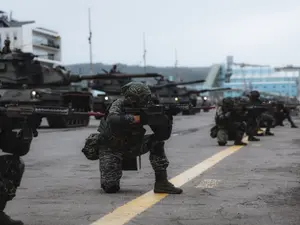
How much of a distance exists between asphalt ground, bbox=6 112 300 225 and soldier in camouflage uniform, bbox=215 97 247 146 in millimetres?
2880

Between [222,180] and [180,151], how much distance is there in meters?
5.16

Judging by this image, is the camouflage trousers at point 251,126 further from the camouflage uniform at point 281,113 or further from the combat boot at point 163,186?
the combat boot at point 163,186

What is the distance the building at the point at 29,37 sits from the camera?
94.6 m

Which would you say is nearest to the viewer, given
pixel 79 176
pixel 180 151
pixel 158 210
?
pixel 158 210

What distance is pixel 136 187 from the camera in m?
7.59

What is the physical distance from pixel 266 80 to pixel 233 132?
5147 inches

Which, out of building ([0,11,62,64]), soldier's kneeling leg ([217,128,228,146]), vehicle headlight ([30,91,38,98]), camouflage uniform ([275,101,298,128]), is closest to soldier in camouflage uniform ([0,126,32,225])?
soldier's kneeling leg ([217,128,228,146])

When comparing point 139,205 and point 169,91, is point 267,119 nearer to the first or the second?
point 139,205

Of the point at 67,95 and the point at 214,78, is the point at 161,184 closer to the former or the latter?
the point at 67,95

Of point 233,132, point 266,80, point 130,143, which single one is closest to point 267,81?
point 266,80

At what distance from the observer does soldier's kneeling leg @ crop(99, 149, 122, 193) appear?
23.1ft

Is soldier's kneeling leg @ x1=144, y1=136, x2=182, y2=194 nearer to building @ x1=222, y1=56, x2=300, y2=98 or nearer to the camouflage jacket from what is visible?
the camouflage jacket

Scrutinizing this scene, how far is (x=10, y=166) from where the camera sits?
5004 millimetres

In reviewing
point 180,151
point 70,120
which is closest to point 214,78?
point 70,120
